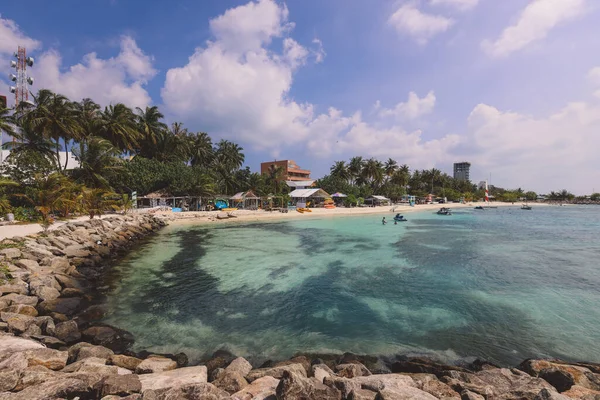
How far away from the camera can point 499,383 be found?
182 inches

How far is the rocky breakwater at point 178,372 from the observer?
3543 mm

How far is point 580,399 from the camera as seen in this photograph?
4066 mm

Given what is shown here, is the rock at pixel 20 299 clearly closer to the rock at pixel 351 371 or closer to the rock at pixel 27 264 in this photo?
the rock at pixel 27 264

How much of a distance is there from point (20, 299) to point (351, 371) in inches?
336

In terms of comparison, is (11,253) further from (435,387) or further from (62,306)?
(435,387)

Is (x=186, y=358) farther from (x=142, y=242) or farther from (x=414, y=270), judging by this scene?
(x=142, y=242)

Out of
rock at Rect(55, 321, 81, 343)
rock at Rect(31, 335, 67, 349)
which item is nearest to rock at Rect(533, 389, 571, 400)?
rock at Rect(31, 335, 67, 349)

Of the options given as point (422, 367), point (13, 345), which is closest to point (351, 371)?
point (422, 367)

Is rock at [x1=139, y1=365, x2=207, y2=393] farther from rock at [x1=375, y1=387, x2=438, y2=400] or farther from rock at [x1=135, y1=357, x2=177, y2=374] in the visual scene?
rock at [x1=375, y1=387, x2=438, y2=400]

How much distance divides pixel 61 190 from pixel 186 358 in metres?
18.7

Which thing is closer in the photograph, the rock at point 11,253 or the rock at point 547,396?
the rock at point 547,396

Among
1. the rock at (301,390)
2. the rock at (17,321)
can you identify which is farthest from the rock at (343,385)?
the rock at (17,321)

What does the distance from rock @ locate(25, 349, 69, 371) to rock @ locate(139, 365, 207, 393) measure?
1.48 metres

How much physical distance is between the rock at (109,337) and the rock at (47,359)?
62.7 inches
